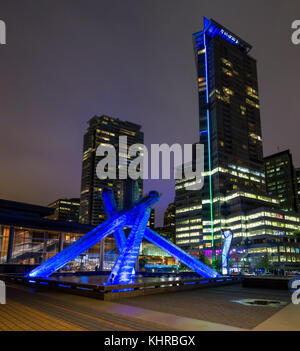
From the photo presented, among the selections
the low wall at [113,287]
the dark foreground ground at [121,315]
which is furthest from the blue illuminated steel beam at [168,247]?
the dark foreground ground at [121,315]

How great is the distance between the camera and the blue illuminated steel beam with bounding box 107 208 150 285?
1893 centimetres

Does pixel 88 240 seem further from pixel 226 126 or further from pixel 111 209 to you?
pixel 226 126

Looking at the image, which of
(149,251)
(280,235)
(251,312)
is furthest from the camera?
(280,235)

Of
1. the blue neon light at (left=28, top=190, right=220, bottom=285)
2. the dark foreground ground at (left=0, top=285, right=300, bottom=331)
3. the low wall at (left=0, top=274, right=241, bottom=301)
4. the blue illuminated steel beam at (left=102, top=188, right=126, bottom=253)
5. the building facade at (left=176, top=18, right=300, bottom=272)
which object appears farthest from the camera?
the building facade at (left=176, top=18, right=300, bottom=272)

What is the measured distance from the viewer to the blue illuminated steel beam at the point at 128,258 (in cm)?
1893

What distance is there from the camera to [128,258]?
64.9ft

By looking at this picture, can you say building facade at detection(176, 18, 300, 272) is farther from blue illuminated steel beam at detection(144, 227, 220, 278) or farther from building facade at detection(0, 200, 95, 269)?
blue illuminated steel beam at detection(144, 227, 220, 278)

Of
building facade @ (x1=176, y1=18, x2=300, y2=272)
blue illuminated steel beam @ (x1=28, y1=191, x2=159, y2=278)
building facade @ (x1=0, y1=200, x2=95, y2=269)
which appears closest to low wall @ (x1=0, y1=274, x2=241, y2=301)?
blue illuminated steel beam @ (x1=28, y1=191, x2=159, y2=278)

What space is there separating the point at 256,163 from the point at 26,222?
428 feet

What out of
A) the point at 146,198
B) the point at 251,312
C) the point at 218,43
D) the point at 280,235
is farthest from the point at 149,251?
the point at 218,43

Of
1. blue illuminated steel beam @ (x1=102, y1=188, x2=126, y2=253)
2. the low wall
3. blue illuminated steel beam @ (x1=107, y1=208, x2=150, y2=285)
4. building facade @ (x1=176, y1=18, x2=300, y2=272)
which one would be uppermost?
building facade @ (x1=176, y1=18, x2=300, y2=272)
